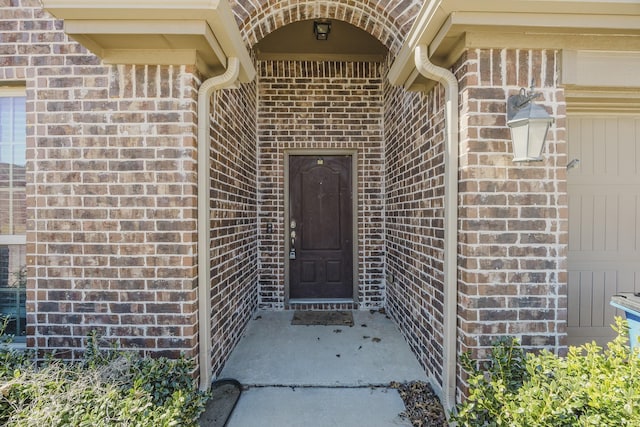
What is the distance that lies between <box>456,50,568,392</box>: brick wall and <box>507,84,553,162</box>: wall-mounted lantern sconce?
5.0 inches

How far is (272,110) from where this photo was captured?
14.5 feet

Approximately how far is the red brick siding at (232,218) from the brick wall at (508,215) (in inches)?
72.5

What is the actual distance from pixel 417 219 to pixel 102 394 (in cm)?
252

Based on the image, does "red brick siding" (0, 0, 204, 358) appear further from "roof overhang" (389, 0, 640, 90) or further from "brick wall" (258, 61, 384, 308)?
"brick wall" (258, 61, 384, 308)

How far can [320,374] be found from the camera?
278 cm

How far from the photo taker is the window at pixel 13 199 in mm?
2666

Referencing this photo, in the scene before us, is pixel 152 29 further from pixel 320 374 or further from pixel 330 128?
pixel 320 374

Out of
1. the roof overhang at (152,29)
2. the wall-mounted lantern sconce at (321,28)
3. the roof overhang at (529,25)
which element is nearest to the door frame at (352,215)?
the wall-mounted lantern sconce at (321,28)

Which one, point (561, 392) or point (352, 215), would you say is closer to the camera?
point (561, 392)

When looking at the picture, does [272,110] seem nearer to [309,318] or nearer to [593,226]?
[309,318]

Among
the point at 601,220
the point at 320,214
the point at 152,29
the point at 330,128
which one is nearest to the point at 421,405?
the point at 601,220

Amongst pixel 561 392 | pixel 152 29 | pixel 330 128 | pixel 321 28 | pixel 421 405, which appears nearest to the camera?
pixel 561 392

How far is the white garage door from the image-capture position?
9.00ft

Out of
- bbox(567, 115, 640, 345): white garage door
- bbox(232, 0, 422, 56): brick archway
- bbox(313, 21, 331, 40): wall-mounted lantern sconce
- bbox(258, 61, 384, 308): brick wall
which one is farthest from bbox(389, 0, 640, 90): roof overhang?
bbox(258, 61, 384, 308): brick wall
